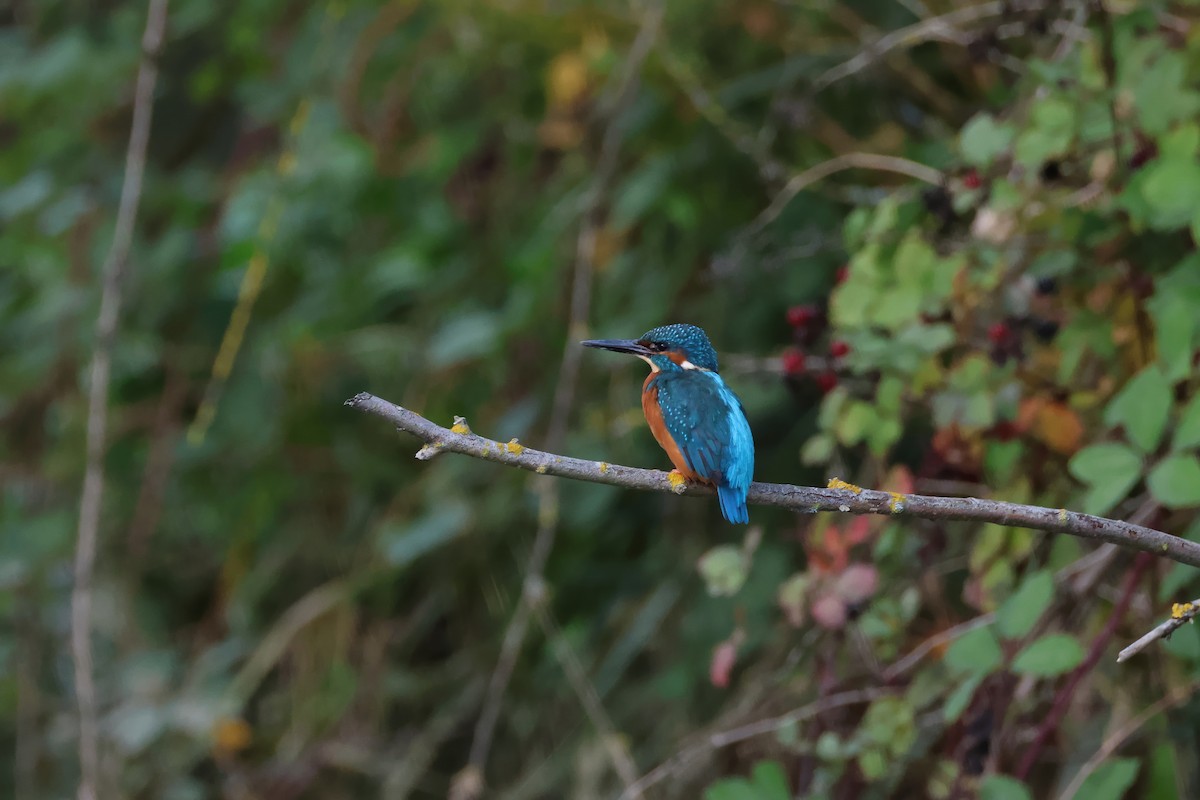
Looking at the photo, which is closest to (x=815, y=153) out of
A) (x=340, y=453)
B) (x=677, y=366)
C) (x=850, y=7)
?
(x=850, y=7)

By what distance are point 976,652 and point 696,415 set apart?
1.53ft

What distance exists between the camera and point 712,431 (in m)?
1.68

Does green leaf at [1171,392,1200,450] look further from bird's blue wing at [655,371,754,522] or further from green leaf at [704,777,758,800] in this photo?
green leaf at [704,777,758,800]

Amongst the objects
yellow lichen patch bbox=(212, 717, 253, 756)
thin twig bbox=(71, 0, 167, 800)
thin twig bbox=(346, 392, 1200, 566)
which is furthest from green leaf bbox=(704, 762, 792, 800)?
yellow lichen patch bbox=(212, 717, 253, 756)

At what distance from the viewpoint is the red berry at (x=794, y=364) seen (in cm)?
190

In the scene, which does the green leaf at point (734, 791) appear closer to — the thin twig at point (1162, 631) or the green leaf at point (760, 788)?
the green leaf at point (760, 788)

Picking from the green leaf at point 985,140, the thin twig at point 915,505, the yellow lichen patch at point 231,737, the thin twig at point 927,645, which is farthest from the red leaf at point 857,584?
the yellow lichen patch at point 231,737

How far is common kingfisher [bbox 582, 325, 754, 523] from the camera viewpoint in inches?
62.8

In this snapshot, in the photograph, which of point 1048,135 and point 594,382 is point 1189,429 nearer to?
point 1048,135

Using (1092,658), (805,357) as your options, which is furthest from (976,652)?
(805,357)

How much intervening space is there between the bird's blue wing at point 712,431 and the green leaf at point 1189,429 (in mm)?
506

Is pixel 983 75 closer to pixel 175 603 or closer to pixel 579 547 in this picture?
pixel 579 547

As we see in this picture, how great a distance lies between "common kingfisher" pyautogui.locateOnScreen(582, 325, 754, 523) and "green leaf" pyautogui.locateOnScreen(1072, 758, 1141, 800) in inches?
21.9

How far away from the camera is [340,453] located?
3148 mm
